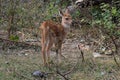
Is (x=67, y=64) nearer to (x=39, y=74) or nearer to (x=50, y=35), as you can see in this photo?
(x=50, y=35)

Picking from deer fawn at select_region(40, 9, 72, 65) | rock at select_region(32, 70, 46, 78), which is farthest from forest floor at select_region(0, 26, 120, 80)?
deer fawn at select_region(40, 9, 72, 65)

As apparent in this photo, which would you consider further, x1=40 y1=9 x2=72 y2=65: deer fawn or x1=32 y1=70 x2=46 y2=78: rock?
x1=40 y1=9 x2=72 y2=65: deer fawn

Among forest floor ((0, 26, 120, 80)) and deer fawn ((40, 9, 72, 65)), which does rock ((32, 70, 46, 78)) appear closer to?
forest floor ((0, 26, 120, 80))

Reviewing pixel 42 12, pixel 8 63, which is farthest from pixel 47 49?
pixel 42 12

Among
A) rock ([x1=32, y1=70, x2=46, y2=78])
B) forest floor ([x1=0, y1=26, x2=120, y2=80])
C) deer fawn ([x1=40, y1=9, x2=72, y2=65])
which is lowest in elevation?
forest floor ([x1=0, y1=26, x2=120, y2=80])

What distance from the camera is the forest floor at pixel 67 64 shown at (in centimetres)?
803

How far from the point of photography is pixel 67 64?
362 inches

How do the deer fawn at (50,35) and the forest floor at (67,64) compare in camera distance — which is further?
the deer fawn at (50,35)

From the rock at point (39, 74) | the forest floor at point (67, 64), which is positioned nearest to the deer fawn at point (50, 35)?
the forest floor at point (67, 64)

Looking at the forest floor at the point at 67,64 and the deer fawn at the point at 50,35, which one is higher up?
the deer fawn at the point at 50,35

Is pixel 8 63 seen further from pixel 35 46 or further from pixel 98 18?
pixel 98 18

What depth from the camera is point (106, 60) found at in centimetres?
977

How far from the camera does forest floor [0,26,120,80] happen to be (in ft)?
26.3

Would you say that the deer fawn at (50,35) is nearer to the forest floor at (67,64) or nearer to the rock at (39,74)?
the forest floor at (67,64)
